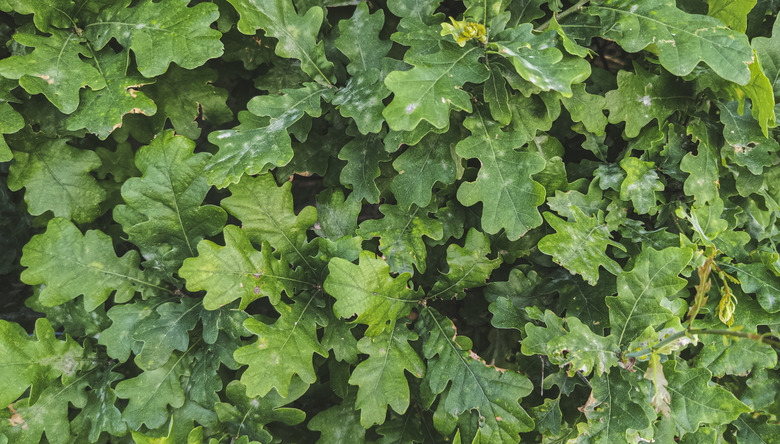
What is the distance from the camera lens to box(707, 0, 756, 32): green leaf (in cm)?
149

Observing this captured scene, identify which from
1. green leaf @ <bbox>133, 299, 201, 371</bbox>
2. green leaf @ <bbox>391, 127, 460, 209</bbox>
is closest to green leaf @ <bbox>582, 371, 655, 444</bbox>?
green leaf @ <bbox>391, 127, 460, 209</bbox>

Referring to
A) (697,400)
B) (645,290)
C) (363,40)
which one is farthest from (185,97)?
(697,400)

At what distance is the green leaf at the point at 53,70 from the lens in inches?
55.2

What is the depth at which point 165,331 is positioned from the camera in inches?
59.4

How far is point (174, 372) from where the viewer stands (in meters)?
1.56

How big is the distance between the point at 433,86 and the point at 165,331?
101 centimetres

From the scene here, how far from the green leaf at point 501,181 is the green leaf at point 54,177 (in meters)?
1.13

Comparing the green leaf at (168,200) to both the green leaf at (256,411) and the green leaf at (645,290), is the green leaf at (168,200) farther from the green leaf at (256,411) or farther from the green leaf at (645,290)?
the green leaf at (645,290)

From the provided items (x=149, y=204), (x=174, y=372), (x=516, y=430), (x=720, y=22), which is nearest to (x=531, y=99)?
(x=720, y=22)

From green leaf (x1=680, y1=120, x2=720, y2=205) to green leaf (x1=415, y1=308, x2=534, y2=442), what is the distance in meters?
0.77

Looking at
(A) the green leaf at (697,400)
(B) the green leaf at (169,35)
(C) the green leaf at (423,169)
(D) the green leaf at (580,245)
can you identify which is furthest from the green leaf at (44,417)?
(A) the green leaf at (697,400)

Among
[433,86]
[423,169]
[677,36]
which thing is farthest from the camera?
[423,169]

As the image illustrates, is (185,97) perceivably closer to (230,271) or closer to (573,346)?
(230,271)

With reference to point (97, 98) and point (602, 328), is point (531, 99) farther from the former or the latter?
point (97, 98)
